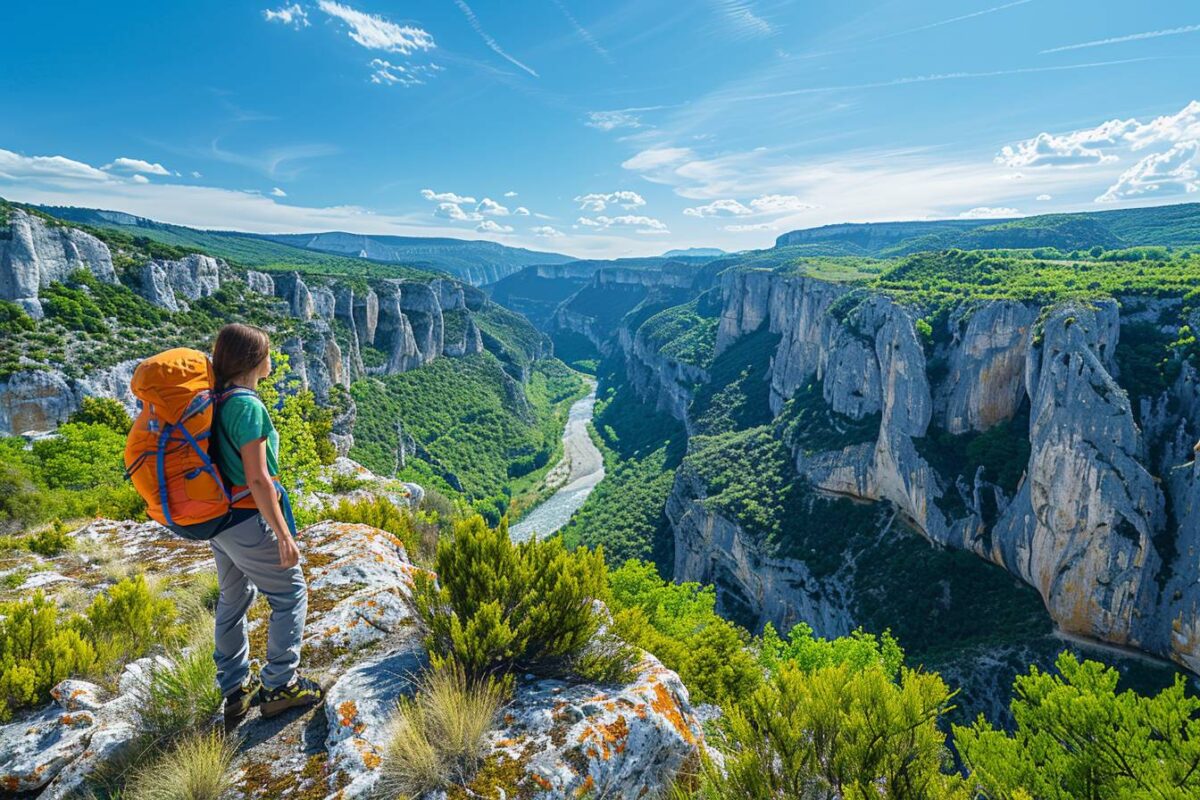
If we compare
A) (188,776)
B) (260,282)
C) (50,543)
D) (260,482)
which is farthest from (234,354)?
(260,282)

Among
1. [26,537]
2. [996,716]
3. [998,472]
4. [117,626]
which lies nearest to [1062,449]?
[998,472]

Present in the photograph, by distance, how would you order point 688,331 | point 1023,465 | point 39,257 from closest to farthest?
point 1023,465 → point 39,257 → point 688,331

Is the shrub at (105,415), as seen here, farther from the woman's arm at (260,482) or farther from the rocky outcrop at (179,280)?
the rocky outcrop at (179,280)

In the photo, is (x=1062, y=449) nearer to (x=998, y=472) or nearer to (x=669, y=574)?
(x=998, y=472)

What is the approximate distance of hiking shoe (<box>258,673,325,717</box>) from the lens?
3.94 m

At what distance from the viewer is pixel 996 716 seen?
25.8 metres

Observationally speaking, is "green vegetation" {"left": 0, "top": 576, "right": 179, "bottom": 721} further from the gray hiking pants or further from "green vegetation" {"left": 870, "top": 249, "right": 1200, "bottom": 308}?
"green vegetation" {"left": 870, "top": 249, "right": 1200, "bottom": 308}

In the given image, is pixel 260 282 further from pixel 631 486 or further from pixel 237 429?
pixel 237 429

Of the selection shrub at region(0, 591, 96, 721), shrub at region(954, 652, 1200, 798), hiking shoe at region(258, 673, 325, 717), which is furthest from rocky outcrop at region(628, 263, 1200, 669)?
shrub at region(0, 591, 96, 721)

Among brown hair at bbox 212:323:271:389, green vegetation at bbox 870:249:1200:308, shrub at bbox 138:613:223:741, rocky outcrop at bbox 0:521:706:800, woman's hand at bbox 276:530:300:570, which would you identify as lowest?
rocky outcrop at bbox 0:521:706:800

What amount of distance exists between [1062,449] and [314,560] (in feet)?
120

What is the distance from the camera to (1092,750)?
3959 millimetres

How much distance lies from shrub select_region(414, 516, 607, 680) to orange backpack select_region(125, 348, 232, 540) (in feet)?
6.50

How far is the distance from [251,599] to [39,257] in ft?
167
